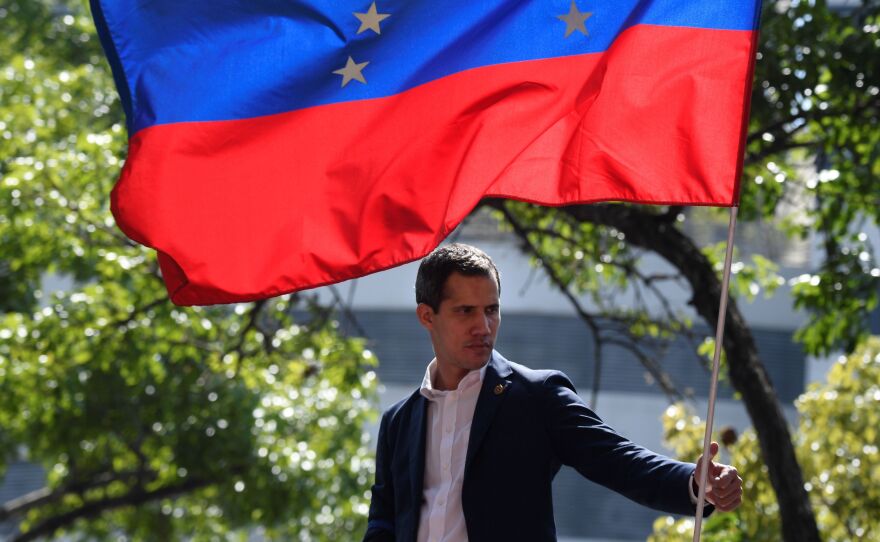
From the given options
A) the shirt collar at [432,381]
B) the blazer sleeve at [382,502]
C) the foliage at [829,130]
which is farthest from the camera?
the foliage at [829,130]

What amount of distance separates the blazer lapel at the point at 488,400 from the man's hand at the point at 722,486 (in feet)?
2.44

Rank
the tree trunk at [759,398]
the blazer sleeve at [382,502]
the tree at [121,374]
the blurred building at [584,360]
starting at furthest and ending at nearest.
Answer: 1. the blurred building at [584,360]
2. the tree at [121,374]
3. the tree trunk at [759,398]
4. the blazer sleeve at [382,502]

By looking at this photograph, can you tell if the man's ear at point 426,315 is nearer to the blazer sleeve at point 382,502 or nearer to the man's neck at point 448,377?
the man's neck at point 448,377

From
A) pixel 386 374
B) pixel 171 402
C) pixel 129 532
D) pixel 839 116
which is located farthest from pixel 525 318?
pixel 839 116

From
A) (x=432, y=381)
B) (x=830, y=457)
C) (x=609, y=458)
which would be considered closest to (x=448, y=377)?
(x=432, y=381)

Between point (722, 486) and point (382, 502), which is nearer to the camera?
point (722, 486)

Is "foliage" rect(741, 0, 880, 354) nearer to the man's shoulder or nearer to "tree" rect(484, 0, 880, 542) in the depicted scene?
"tree" rect(484, 0, 880, 542)

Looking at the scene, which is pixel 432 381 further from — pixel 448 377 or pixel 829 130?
pixel 829 130

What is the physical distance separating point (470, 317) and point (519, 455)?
1.36ft

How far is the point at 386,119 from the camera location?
5.01 m

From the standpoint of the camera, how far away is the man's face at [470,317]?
4.44 m

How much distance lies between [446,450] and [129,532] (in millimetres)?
13095

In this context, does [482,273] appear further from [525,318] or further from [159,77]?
[525,318]

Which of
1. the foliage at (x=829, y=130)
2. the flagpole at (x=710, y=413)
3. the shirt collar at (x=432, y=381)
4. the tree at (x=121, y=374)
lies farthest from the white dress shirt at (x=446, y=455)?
the tree at (x=121, y=374)
